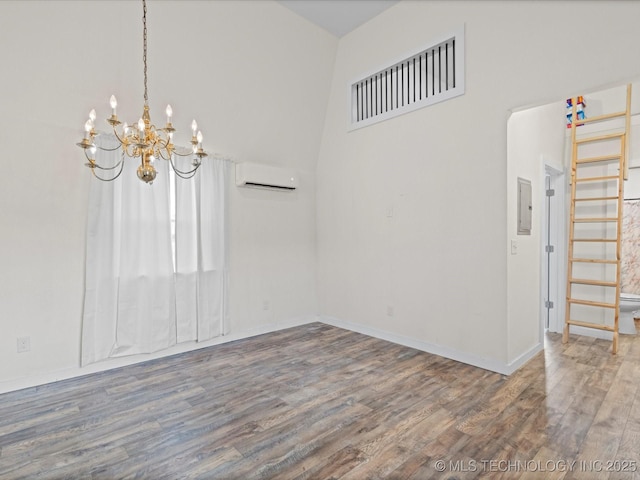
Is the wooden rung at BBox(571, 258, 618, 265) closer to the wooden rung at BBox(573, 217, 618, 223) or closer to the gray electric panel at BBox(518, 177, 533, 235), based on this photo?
the wooden rung at BBox(573, 217, 618, 223)

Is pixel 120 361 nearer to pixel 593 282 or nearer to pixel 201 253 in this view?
pixel 201 253

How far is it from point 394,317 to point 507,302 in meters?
1.26

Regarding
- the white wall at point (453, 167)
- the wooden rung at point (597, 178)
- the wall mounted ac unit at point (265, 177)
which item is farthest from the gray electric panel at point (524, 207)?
the wall mounted ac unit at point (265, 177)

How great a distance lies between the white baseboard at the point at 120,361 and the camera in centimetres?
276

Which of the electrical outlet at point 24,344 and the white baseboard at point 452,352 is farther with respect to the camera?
the white baseboard at point 452,352

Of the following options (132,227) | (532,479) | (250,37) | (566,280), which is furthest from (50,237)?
(566,280)

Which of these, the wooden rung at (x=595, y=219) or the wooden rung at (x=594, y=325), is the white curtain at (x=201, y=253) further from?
the wooden rung at (x=595, y=219)

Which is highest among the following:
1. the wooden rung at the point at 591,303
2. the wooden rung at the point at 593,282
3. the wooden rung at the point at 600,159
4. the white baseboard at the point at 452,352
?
the wooden rung at the point at 600,159

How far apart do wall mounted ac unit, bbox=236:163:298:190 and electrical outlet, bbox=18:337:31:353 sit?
8.02ft

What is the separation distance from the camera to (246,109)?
12.5 feet

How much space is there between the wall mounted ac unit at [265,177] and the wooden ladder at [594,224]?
3420 millimetres

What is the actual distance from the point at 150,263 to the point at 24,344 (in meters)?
1.15

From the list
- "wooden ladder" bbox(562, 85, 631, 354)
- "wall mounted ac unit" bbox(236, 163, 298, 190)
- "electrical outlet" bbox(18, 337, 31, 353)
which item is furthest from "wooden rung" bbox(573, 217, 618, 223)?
"electrical outlet" bbox(18, 337, 31, 353)

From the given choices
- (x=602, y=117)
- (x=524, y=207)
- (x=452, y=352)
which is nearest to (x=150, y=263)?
(x=452, y=352)
